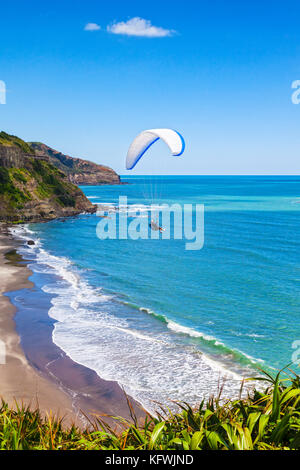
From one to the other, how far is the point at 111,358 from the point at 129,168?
16.5 metres

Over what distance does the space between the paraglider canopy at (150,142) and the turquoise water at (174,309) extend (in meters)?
10.3

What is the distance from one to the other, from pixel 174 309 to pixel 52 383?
37.1 ft

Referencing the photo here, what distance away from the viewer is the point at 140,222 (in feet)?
231

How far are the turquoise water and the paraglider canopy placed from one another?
33.7 ft

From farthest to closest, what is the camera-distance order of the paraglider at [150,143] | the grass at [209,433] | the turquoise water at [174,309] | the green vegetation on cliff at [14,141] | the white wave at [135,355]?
the green vegetation on cliff at [14,141], the paraglider at [150,143], the turquoise water at [174,309], the white wave at [135,355], the grass at [209,433]

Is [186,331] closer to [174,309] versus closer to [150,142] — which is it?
[174,309]

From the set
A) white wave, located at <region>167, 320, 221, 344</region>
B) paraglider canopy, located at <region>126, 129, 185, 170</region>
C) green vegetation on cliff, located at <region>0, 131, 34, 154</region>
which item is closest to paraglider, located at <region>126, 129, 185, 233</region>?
paraglider canopy, located at <region>126, 129, 185, 170</region>

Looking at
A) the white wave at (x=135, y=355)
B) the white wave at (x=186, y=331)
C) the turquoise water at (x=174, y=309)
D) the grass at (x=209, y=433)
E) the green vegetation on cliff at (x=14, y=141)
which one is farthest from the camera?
the green vegetation on cliff at (x=14, y=141)

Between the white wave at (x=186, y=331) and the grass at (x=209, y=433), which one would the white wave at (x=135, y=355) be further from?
the grass at (x=209, y=433)

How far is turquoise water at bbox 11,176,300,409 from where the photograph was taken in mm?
16938

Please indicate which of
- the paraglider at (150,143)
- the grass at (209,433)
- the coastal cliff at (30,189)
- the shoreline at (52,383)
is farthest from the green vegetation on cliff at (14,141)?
the grass at (209,433)

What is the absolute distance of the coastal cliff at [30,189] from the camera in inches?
2562

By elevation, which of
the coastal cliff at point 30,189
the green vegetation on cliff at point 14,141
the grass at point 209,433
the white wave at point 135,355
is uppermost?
the green vegetation on cliff at point 14,141

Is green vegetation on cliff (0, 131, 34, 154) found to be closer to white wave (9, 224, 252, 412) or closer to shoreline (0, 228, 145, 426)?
white wave (9, 224, 252, 412)
